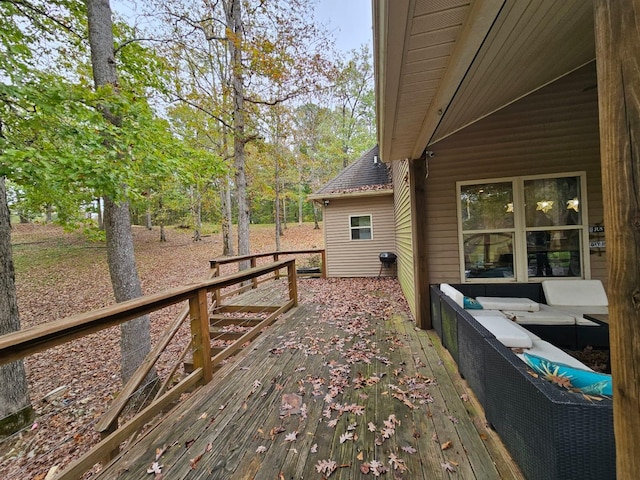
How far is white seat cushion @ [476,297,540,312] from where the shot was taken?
334cm

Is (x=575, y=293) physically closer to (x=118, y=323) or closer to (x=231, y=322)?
(x=118, y=323)

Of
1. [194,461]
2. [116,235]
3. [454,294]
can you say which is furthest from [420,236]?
[116,235]

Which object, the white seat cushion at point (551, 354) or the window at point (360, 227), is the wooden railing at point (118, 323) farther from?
the window at point (360, 227)

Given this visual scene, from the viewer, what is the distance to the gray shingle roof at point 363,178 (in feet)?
27.5

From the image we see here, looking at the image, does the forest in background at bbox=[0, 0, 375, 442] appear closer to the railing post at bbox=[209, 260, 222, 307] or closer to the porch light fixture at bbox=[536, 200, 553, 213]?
the railing post at bbox=[209, 260, 222, 307]

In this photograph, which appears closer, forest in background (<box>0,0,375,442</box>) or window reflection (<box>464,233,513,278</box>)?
forest in background (<box>0,0,375,442</box>)

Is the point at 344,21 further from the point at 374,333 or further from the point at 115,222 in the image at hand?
the point at 374,333

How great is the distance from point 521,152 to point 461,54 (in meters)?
2.84

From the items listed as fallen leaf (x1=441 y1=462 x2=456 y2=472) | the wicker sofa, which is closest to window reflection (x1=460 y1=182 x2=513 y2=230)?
the wicker sofa

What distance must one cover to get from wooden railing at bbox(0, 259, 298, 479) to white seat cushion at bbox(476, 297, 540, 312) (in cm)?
319

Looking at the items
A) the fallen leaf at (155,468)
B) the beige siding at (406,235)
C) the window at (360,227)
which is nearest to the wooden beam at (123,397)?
the fallen leaf at (155,468)

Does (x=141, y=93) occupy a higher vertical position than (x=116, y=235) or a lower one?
higher

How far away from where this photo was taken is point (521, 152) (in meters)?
3.73

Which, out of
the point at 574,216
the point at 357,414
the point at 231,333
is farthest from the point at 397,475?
the point at 574,216
